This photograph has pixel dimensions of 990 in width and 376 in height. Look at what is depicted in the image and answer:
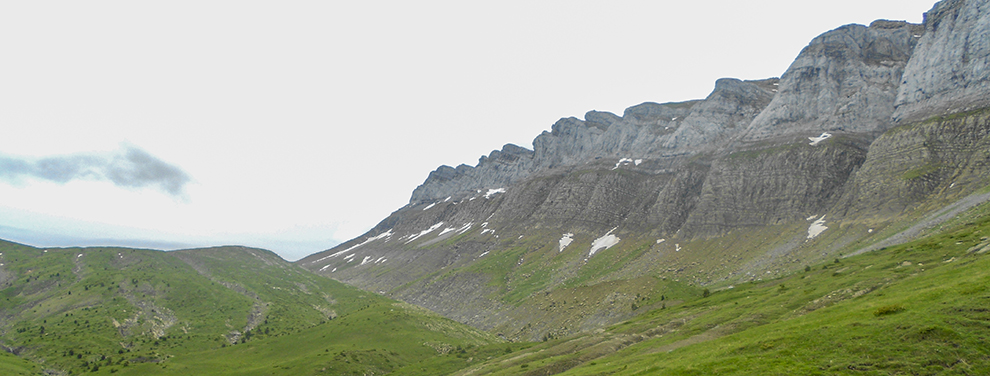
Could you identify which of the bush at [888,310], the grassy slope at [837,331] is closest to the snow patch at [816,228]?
the grassy slope at [837,331]

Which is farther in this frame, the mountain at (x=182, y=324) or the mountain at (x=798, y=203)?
the mountain at (x=798, y=203)

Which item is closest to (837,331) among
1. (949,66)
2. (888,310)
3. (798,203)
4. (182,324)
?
(888,310)

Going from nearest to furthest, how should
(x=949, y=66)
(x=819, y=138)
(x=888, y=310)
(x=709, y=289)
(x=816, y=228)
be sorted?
(x=888, y=310) → (x=709, y=289) → (x=816, y=228) → (x=949, y=66) → (x=819, y=138)

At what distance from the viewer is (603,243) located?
623ft

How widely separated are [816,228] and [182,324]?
18603cm

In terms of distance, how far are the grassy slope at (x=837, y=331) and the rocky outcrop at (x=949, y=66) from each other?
11031 centimetres

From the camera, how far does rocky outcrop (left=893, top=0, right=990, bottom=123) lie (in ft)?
468

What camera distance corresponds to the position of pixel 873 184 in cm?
13762

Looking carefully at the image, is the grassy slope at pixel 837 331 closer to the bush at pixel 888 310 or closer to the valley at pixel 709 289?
the bush at pixel 888 310

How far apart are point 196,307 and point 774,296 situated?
490ft

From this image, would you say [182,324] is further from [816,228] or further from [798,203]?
[798,203]

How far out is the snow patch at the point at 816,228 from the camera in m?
132

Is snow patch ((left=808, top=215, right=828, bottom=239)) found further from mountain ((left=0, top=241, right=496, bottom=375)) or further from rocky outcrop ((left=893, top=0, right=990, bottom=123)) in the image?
mountain ((left=0, top=241, right=496, bottom=375))

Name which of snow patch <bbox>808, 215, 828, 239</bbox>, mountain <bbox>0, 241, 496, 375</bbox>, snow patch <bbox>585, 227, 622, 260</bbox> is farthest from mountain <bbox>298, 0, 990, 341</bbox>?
mountain <bbox>0, 241, 496, 375</bbox>
